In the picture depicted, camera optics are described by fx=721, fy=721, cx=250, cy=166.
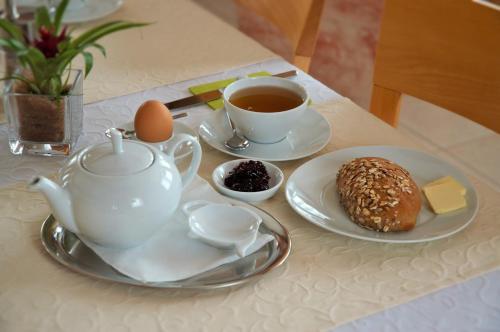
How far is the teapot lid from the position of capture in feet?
2.60

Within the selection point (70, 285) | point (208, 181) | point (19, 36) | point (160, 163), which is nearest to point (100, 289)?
point (70, 285)

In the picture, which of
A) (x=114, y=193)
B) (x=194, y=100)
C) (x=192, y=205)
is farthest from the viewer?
(x=194, y=100)

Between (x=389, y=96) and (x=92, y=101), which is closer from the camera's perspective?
(x=92, y=101)

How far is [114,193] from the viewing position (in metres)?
0.78

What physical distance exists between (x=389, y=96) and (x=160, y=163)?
2.28 ft

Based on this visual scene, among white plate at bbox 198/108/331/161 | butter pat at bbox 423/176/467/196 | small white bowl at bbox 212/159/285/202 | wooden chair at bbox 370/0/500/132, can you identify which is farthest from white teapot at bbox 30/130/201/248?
wooden chair at bbox 370/0/500/132

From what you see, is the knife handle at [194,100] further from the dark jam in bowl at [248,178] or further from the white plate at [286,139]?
the dark jam in bowl at [248,178]

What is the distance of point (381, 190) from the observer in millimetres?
881

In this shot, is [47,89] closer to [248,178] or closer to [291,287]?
[248,178]

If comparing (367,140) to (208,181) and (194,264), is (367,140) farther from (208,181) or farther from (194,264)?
(194,264)

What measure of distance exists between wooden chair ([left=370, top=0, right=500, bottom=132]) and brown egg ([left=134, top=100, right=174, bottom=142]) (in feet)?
1.71

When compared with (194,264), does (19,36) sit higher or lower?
higher

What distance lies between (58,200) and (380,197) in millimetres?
378

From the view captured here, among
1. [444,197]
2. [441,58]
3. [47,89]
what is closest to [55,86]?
[47,89]
